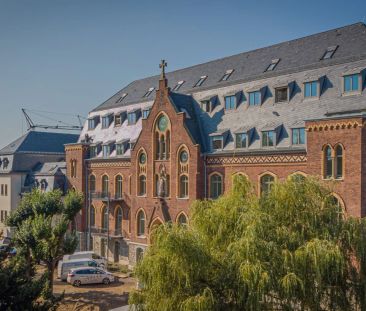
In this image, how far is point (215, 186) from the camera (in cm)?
3416

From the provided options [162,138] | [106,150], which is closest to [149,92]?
[106,150]

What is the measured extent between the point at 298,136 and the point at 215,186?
795 centimetres

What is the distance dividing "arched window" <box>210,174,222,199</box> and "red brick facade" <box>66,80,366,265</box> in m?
0.34

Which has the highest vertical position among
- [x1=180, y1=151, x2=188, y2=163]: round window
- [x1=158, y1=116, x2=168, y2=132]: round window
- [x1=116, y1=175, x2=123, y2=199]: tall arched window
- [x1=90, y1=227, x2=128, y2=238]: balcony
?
[x1=158, y1=116, x2=168, y2=132]: round window

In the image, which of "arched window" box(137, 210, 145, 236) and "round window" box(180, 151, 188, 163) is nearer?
"round window" box(180, 151, 188, 163)

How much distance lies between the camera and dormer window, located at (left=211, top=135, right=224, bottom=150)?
3409 cm

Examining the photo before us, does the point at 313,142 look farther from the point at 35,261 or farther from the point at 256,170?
the point at 35,261

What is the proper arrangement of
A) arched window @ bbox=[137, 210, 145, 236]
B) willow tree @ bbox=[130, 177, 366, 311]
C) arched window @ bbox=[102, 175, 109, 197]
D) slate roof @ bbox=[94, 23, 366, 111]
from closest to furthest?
willow tree @ bbox=[130, 177, 366, 311] < slate roof @ bbox=[94, 23, 366, 111] < arched window @ bbox=[137, 210, 145, 236] < arched window @ bbox=[102, 175, 109, 197]

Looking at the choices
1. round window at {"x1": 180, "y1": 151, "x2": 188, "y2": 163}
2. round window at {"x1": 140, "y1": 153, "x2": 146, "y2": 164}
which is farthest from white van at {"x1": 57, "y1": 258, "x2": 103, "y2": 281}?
round window at {"x1": 180, "y1": 151, "x2": 188, "y2": 163}

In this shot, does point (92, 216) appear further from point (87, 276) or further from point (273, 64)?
point (273, 64)

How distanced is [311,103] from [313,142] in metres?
4.69

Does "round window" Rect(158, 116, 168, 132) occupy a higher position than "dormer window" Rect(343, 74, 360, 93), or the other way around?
"dormer window" Rect(343, 74, 360, 93)

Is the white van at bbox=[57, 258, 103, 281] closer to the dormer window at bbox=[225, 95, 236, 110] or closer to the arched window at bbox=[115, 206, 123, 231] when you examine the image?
the arched window at bbox=[115, 206, 123, 231]

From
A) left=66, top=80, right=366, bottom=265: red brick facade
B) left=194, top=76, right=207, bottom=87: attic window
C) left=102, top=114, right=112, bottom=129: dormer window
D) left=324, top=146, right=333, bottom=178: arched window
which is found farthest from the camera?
left=102, top=114, right=112, bottom=129: dormer window
